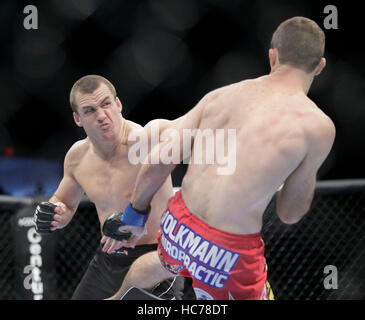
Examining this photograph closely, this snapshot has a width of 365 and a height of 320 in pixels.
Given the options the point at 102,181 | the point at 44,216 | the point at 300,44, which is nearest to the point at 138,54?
the point at 102,181

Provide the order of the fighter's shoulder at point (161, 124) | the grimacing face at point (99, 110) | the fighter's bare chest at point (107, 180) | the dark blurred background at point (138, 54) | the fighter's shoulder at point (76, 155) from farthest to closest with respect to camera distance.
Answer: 1. the dark blurred background at point (138, 54)
2. the fighter's shoulder at point (76, 155)
3. the fighter's bare chest at point (107, 180)
4. the grimacing face at point (99, 110)
5. the fighter's shoulder at point (161, 124)

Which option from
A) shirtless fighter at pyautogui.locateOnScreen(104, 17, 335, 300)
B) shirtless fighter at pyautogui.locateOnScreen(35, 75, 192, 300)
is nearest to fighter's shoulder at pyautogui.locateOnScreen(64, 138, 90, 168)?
shirtless fighter at pyautogui.locateOnScreen(35, 75, 192, 300)

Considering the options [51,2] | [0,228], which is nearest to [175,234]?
[0,228]

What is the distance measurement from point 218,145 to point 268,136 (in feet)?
0.42

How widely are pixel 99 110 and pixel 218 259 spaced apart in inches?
27.8

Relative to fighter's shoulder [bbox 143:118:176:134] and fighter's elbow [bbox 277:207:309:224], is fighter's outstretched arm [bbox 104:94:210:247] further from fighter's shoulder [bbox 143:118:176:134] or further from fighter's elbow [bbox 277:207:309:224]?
fighter's elbow [bbox 277:207:309:224]

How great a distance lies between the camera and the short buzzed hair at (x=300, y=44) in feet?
4.25

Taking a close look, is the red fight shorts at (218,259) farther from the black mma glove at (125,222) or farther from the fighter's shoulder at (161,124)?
the fighter's shoulder at (161,124)

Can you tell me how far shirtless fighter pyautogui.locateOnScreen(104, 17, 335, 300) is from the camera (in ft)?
4.05

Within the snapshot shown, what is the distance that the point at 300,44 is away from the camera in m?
1.29

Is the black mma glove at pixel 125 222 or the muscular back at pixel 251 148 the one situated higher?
the muscular back at pixel 251 148

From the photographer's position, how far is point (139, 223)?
1.46 m

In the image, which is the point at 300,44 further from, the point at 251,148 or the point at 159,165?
the point at 159,165

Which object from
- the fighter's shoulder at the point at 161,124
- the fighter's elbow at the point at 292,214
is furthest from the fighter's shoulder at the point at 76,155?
the fighter's elbow at the point at 292,214
